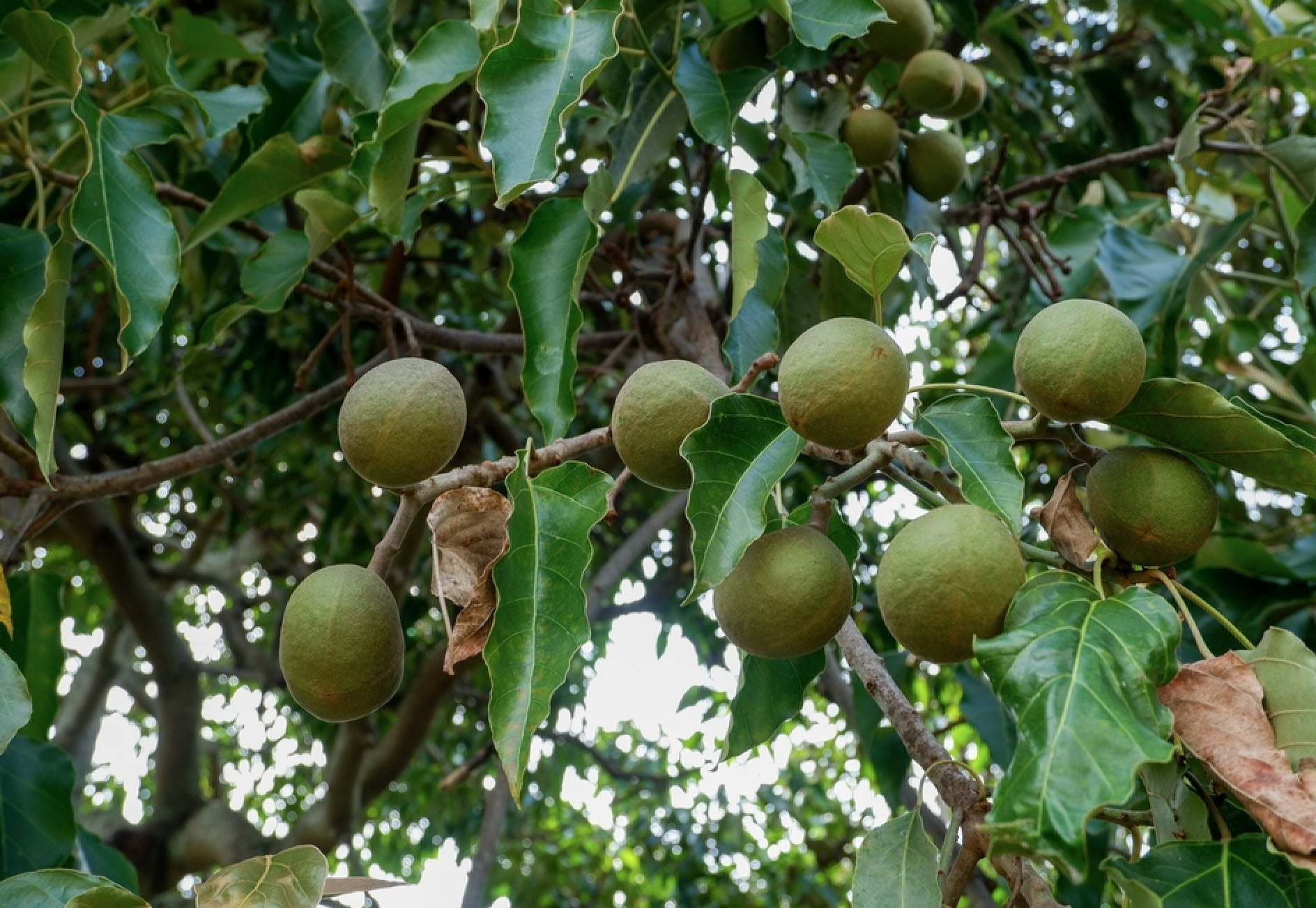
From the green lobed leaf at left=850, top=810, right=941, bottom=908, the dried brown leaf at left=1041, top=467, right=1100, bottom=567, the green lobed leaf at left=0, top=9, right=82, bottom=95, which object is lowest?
the green lobed leaf at left=850, top=810, right=941, bottom=908

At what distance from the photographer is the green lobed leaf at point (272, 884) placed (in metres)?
1.10

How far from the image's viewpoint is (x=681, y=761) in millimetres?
5941

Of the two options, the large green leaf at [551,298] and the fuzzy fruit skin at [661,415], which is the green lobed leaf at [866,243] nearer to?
the fuzzy fruit skin at [661,415]

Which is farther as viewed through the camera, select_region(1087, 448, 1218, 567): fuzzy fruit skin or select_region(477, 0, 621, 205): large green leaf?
select_region(477, 0, 621, 205): large green leaf

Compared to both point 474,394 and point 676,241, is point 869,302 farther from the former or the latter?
point 474,394

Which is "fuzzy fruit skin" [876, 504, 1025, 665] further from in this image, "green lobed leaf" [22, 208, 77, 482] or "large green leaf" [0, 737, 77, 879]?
"large green leaf" [0, 737, 77, 879]

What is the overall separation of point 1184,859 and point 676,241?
5.62 feet

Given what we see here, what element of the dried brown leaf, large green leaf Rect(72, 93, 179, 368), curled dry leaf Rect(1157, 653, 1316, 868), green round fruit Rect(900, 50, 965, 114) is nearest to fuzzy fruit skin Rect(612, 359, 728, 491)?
the dried brown leaf

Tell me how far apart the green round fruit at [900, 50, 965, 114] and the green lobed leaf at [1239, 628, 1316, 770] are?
1144 millimetres

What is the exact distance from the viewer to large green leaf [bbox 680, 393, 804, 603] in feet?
3.25

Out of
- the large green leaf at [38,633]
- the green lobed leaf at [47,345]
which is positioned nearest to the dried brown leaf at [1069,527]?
the green lobed leaf at [47,345]

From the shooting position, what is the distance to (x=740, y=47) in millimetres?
1823

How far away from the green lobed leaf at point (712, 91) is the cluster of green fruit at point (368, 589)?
2.04ft

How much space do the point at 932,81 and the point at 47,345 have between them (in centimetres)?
141
